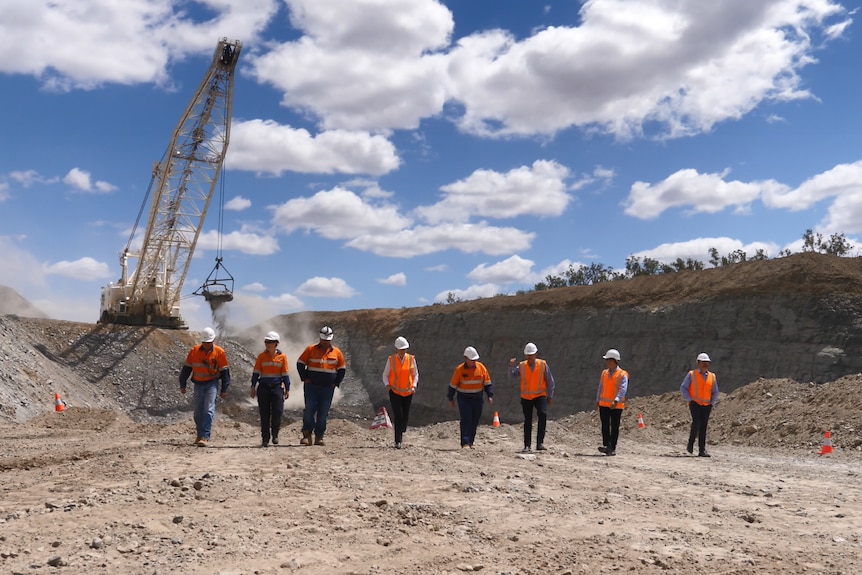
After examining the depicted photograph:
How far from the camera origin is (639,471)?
30.8 ft

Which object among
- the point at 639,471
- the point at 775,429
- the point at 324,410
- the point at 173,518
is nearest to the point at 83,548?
the point at 173,518

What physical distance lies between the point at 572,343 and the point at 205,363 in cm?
3015

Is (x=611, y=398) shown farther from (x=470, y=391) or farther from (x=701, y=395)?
(x=470, y=391)

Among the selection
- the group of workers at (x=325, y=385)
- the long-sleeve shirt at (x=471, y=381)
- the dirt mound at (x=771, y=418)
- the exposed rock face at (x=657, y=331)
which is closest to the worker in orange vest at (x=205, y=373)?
the group of workers at (x=325, y=385)

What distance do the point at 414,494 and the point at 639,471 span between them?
147 inches

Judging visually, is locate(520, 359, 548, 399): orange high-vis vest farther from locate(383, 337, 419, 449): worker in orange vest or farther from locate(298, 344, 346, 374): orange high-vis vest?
locate(298, 344, 346, 374): orange high-vis vest

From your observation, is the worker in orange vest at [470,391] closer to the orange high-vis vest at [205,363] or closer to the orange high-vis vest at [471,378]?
the orange high-vis vest at [471,378]

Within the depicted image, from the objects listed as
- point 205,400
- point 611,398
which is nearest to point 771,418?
point 611,398

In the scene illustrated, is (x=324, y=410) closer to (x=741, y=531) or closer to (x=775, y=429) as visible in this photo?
(x=741, y=531)

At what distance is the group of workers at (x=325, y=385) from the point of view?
10.2 metres

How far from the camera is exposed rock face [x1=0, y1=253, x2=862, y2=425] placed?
94.0 ft

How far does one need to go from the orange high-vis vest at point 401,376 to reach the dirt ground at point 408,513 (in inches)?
33.1

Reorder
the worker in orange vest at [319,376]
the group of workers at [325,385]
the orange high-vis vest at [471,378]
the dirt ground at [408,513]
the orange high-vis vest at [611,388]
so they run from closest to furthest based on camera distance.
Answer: the dirt ground at [408,513], the group of workers at [325,385], the worker in orange vest at [319,376], the orange high-vis vest at [471,378], the orange high-vis vest at [611,388]

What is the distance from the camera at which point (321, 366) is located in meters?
10.3
